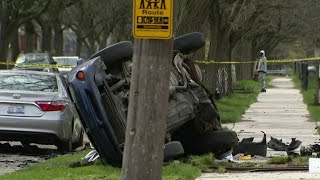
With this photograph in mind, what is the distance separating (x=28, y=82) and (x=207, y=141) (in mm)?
3967

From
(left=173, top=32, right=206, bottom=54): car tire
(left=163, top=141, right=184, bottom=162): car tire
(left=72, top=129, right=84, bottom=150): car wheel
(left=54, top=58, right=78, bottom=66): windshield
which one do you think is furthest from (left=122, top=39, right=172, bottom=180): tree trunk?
(left=54, top=58, right=78, bottom=66): windshield

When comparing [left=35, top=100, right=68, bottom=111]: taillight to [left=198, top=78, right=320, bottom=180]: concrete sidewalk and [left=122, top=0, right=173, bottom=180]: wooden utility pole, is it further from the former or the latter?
[left=122, top=0, right=173, bottom=180]: wooden utility pole

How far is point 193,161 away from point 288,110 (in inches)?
584

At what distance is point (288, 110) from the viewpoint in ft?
79.6

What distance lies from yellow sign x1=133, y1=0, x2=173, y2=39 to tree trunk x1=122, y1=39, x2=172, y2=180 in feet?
0.23

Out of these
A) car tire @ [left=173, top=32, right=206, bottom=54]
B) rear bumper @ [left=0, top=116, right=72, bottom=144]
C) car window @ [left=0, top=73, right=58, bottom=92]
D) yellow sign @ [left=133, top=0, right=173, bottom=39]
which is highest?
yellow sign @ [left=133, top=0, right=173, bottom=39]

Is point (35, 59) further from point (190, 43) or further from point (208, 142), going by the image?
point (208, 142)

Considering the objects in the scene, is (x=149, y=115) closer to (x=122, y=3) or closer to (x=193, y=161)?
(x=193, y=161)

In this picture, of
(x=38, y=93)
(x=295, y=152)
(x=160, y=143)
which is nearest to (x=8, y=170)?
(x=38, y=93)

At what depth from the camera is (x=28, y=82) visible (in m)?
13.0

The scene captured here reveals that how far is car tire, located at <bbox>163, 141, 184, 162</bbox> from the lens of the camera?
9.41 metres

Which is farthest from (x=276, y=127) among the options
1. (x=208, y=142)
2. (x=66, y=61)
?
(x=66, y=61)

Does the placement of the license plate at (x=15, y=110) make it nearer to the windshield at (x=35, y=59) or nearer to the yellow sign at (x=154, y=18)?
the yellow sign at (x=154, y=18)

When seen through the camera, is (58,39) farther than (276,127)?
Yes
